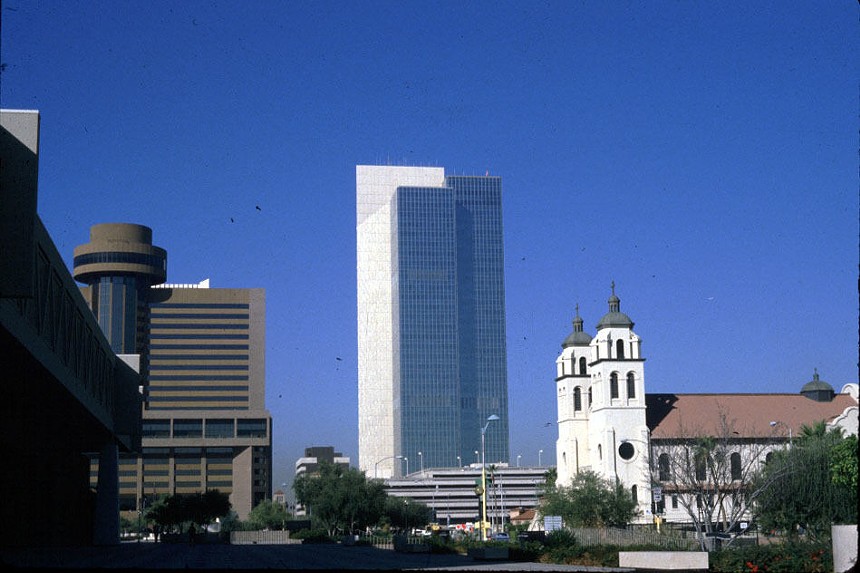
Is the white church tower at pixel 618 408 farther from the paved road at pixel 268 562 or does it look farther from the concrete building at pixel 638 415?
the paved road at pixel 268 562

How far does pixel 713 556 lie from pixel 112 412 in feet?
163

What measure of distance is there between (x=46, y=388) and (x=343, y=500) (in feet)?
180

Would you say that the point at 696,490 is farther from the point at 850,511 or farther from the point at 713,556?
the point at 713,556

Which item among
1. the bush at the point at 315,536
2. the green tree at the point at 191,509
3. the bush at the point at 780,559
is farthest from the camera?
the green tree at the point at 191,509

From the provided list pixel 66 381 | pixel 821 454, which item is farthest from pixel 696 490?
pixel 66 381

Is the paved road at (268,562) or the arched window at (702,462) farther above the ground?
the arched window at (702,462)

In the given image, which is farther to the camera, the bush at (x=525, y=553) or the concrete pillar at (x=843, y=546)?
the bush at (x=525, y=553)

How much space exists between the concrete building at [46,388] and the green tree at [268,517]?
39935 millimetres

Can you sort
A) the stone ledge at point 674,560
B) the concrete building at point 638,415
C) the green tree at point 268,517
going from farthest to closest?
1. the green tree at point 268,517
2. the concrete building at point 638,415
3. the stone ledge at point 674,560

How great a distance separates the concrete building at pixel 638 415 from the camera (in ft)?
375

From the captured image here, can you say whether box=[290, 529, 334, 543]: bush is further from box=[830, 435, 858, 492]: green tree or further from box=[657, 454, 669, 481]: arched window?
box=[830, 435, 858, 492]: green tree

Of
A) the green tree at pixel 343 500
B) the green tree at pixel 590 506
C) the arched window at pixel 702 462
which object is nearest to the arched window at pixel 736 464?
the arched window at pixel 702 462

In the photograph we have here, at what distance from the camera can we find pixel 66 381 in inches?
1850

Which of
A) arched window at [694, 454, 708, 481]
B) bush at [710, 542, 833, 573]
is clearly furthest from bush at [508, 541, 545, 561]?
arched window at [694, 454, 708, 481]
